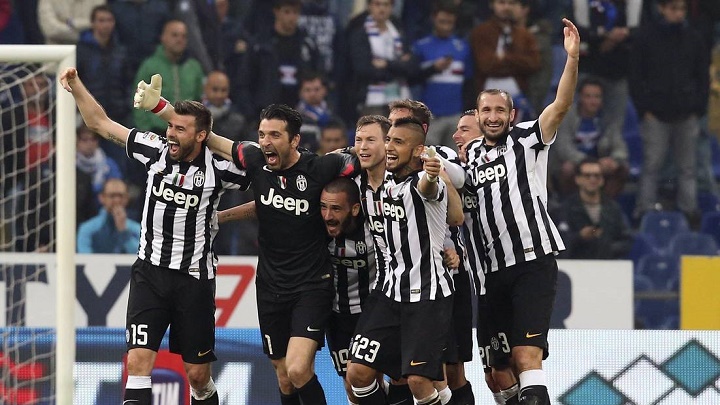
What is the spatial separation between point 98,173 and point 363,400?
17.0ft

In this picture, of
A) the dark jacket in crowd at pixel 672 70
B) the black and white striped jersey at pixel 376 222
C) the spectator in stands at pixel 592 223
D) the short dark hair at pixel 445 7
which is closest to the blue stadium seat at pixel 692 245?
the spectator in stands at pixel 592 223

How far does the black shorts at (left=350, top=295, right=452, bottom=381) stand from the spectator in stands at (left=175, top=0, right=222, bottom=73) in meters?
→ 5.34

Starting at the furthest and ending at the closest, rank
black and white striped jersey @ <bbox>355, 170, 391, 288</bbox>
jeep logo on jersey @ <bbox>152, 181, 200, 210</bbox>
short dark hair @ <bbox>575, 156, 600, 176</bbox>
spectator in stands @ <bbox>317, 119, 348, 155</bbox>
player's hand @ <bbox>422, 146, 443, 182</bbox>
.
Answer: short dark hair @ <bbox>575, 156, 600, 176</bbox>
spectator in stands @ <bbox>317, 119, 348, 155</bbox>
jeep logo on jersey @ <bbox>152, 181, 200, 210</bbox>
black and white striped jersey @ <bbox>355, 170, 391, 288</bbox>
player's hand @ <bbox>422, 146, 443, 182</bbox>

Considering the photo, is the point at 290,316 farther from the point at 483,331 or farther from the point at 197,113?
the point at 197,113

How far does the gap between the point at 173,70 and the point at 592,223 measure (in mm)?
4171

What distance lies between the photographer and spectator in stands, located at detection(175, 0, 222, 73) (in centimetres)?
1229

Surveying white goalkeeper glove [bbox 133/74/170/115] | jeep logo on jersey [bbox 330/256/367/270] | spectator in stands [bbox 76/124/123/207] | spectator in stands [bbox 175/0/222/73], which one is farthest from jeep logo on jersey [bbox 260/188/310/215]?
spectator in stands [bbox 175/0/222/73]

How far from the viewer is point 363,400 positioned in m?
7.75

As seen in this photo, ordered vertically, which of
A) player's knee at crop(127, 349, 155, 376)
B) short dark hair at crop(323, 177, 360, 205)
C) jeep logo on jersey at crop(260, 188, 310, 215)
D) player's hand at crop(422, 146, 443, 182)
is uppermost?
player's hand at crop(422, 146, 443, 182)

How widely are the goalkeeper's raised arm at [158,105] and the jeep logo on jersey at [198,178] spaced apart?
0.64 ft

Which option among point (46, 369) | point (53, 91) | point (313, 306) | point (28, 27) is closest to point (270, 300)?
point (313, 306)

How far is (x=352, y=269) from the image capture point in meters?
7.96

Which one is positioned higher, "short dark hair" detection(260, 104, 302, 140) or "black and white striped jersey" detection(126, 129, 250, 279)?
"short dark hair" detection(260, 104, 302, 140)

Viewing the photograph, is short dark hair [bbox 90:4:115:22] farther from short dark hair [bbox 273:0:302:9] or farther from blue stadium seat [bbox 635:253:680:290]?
blue stadium seat [bbox 635:253:680:290]
